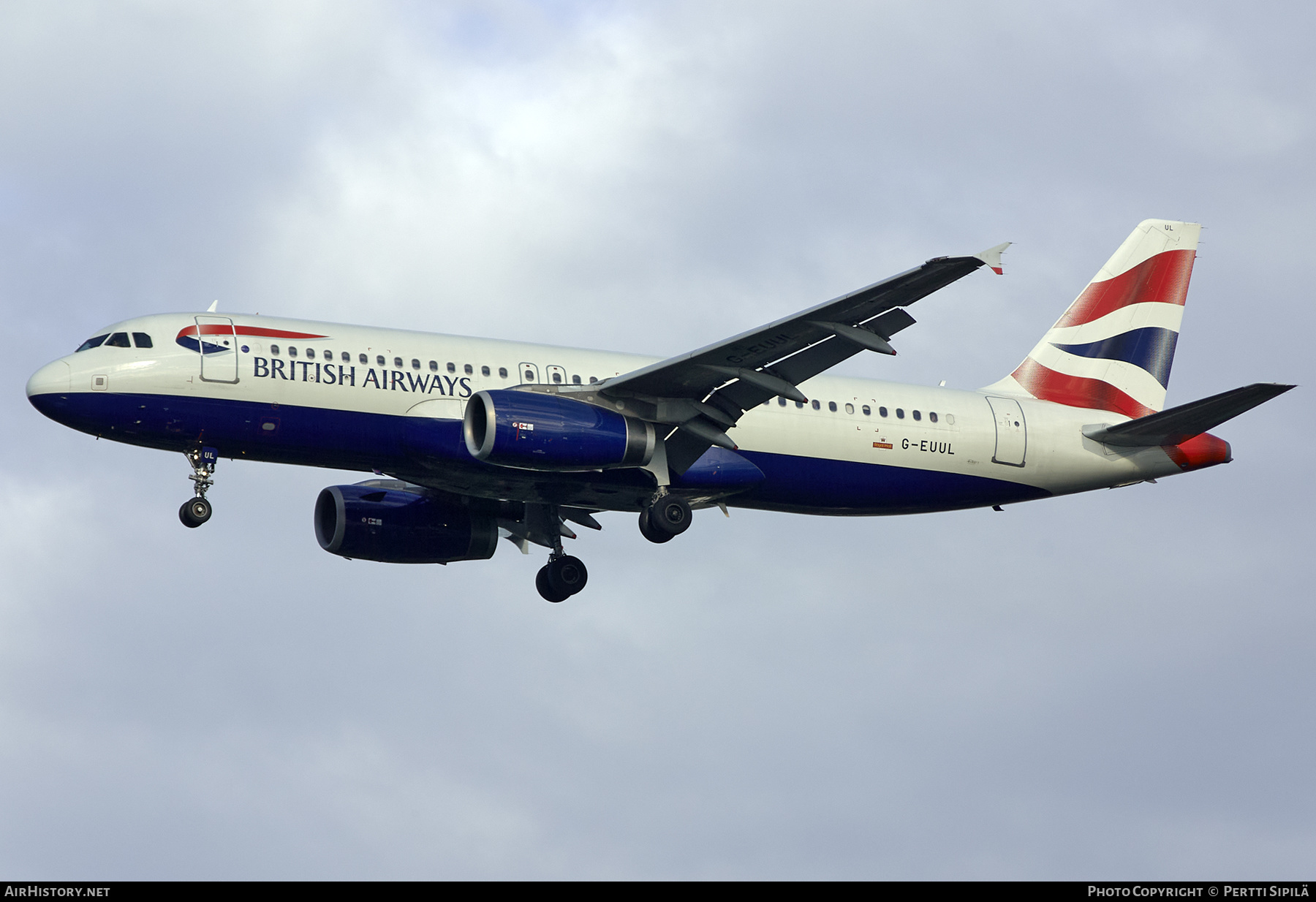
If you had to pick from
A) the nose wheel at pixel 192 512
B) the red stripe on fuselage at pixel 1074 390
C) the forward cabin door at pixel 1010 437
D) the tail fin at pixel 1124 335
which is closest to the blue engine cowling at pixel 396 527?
the nose wheel at pixel 192 512

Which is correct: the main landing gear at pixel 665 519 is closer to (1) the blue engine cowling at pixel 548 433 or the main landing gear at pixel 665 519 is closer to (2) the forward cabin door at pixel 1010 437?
(1) the blue engine cowling at pixel 548 433

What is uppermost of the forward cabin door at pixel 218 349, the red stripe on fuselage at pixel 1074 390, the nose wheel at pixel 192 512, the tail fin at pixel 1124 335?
the tail fin at pixel 1124 335

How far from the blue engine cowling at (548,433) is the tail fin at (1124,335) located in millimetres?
11849

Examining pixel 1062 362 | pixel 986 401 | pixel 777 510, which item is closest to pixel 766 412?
pixel 777 510

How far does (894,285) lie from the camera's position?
30.7m

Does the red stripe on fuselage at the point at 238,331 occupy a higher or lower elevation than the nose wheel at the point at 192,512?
higher

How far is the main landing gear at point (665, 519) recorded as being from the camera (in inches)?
1431

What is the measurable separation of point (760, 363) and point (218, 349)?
11.3 m

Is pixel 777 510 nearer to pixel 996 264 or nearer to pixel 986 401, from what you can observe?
pixel 986 401

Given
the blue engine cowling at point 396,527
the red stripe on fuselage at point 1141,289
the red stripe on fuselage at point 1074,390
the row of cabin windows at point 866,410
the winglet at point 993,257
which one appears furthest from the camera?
the red stripe on fuselage at point 1141,289

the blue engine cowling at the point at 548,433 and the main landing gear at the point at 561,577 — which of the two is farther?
the main landing gear at the point at 561,577

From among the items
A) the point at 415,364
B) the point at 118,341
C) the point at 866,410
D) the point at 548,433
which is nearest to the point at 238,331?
the point at 118,341

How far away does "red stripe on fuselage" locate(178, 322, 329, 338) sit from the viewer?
114ft
